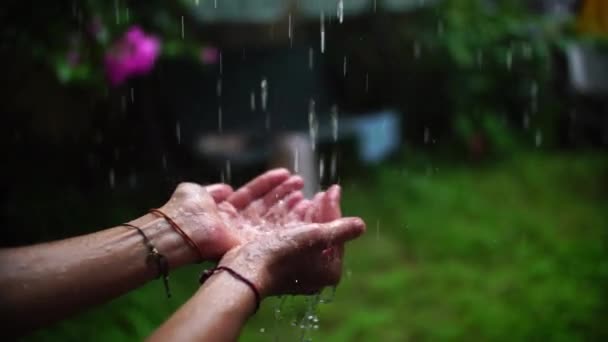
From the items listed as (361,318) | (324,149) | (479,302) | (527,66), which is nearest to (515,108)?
(527,66)

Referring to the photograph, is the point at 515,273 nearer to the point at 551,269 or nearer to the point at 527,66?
the point at 551,269

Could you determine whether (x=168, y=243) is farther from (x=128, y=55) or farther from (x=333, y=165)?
(x=333, y=165)

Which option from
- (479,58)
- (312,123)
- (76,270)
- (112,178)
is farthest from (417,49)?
(76,270)

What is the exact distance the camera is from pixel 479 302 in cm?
400

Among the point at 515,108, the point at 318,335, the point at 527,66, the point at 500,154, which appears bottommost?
the point at 318,335

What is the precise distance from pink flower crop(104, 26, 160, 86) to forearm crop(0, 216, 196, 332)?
6.84 feet

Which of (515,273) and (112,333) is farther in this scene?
(515,273)

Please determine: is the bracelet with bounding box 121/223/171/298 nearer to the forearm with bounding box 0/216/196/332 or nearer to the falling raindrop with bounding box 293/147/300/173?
the forearm with bounding box 0/216/196/332

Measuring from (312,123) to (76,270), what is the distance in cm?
502

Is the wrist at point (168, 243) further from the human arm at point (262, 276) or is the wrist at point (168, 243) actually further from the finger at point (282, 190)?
the finger at point (282, 190)

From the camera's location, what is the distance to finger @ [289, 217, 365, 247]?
2166 mm

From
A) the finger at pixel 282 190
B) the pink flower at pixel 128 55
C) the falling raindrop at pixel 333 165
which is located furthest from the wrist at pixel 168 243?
the falling raindrop at pixel 333 165

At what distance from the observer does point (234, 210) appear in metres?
2.68

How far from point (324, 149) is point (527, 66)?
2.53 meters
